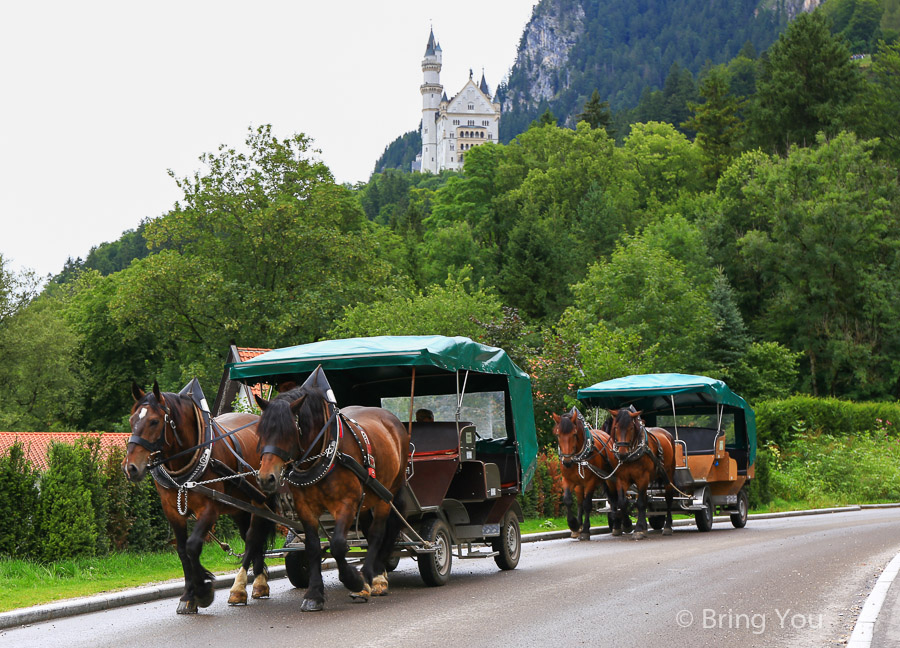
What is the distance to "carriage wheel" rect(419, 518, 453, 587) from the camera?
12.1m

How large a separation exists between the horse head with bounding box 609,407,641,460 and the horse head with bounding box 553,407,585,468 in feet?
2.39

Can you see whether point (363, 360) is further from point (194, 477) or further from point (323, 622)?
point (323, 622)

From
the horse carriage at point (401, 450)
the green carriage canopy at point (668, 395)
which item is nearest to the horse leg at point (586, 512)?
the green carriage canopy at point (668, 395)

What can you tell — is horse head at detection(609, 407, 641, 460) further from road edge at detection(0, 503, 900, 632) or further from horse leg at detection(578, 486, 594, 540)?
road edge at detection(0, 503, 900, 632)

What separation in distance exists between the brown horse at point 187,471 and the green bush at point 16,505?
4885 millimetres

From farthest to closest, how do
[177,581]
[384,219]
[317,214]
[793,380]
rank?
[384,219] < [793,380] < [317,214] < [177,581]

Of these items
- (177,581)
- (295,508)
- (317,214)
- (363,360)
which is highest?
(317,214)

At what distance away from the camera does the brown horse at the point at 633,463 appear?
18828mm

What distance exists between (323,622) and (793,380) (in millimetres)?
49181

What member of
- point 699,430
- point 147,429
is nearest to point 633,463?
point 699,430

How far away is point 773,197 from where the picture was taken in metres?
59.6

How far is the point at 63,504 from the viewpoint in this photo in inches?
573

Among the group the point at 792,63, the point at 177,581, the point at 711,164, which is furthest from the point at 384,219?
the point at 177,581

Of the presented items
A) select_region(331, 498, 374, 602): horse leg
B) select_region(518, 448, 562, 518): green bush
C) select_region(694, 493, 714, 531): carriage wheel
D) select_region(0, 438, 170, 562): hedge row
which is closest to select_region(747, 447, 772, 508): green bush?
select_region(518, 448, 562, 518): green bush
